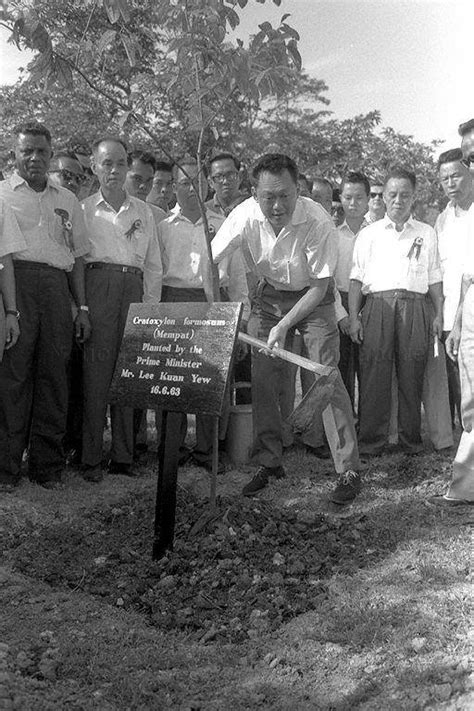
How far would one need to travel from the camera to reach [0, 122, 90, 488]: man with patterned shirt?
500cm

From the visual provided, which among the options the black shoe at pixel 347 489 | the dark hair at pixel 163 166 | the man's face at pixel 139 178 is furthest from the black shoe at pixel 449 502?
the dark hair at pixel 163 166

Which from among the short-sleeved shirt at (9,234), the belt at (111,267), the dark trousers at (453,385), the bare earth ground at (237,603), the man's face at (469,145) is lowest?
the bare earth ground at (237,603)

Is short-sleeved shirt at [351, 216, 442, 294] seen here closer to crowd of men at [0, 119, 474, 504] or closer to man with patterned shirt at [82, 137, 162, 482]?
crowd of men at [0, 119, 474, 504]

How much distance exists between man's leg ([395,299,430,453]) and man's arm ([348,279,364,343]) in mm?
320

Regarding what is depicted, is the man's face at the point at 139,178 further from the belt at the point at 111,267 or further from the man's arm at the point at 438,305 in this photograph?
the man's arm at the point at 438,305

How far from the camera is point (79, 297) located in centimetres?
527

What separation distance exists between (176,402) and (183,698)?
1.46 m

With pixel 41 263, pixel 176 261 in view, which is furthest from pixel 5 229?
pixel 176 261

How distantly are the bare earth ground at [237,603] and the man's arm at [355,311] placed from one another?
145 centimetres

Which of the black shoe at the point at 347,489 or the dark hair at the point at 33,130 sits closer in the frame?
the black shoe at the point at 347,489

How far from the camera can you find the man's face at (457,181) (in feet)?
19.5

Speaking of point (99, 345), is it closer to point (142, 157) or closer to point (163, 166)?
point (142, 157)

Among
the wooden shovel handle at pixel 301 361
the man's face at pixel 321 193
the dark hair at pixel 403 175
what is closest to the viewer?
the wooden shovel handle at pixel 301 361

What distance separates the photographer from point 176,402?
12.1 ft
